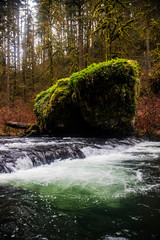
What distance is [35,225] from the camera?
6.66ft

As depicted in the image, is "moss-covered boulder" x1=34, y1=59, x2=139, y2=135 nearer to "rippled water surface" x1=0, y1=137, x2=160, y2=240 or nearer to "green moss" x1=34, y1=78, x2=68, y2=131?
"green moss" x1=34, y1=78, x2=68, y2=131

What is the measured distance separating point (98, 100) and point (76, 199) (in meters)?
6.08

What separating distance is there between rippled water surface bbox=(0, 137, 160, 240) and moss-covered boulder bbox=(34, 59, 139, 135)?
12.5 ft

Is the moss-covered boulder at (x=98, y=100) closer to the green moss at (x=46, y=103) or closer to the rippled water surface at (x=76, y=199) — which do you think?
the green moss at (x=46, y=103)

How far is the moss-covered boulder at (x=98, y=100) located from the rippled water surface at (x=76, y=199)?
3.81m

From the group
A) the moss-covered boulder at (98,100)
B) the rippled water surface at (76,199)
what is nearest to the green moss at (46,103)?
the moss-covered boulder at (98,100)

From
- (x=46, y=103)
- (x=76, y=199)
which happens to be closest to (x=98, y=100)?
(x=46, y=103)

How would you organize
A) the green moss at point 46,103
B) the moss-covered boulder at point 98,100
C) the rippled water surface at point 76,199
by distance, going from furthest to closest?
the green moss at point 46,103
the moss-covered boulder at point 98,100
the rippled water surface at point 76,199

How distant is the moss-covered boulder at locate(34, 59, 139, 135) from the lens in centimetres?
796

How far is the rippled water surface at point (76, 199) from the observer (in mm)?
1941

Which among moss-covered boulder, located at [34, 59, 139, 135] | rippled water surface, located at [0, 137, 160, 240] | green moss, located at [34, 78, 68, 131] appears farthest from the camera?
green moss, located at [34, 78, 68, 131]

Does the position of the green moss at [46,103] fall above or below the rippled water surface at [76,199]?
above

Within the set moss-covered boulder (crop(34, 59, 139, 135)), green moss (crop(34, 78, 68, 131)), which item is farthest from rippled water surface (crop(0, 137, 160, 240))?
green moss (crop(34, 78, 68, 131))

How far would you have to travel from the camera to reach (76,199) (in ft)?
8.99
